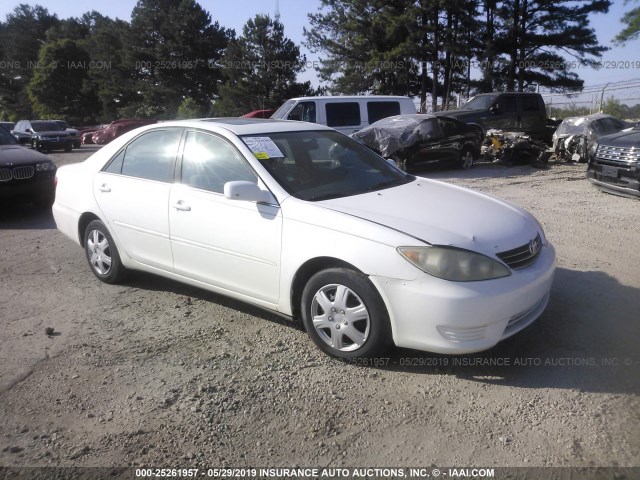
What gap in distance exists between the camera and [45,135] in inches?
993

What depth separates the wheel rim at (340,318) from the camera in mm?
3302

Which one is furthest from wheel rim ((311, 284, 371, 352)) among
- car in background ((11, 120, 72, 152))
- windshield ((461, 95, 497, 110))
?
car in background ((11, 120, 72, 152))

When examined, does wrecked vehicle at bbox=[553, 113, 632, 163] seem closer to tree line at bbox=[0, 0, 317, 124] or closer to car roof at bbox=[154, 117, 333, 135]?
car roof at bbox=[154, 117, 333, 135]

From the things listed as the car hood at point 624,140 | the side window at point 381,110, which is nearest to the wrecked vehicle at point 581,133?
the side window at point 381,110

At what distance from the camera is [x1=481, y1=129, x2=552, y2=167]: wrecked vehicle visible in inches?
540

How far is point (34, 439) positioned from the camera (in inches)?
110

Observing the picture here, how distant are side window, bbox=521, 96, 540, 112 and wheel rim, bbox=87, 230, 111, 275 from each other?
1478cm

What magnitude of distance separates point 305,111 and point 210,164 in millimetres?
9772

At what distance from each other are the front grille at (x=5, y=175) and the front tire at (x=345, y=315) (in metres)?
6.50

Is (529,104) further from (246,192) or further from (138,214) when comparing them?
(246,192)

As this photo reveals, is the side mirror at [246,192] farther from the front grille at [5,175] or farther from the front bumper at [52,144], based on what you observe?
the front bumper at [52,144]

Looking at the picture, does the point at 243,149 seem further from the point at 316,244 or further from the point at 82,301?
the point at 82,301

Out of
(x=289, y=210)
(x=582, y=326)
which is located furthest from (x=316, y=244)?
(x=582, y=326)

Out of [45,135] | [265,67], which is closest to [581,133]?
[45,135]
